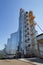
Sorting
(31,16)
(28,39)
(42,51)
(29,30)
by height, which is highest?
(31,16)

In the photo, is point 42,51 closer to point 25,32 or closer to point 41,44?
point 41,44

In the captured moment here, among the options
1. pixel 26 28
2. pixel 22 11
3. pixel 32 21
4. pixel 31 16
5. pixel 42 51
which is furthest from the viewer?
pixel 22 11

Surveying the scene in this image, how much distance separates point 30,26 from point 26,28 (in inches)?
190

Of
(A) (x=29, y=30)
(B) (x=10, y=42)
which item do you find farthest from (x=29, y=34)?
(B) (x=10, y=42)

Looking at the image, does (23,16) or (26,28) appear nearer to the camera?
(26,28)

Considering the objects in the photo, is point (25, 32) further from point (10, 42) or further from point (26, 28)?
point (10, 42)

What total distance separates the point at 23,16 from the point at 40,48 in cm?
4232

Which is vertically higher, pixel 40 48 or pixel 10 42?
pixel 10 42

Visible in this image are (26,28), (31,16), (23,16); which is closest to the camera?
(31,16)

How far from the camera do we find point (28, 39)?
51.8m

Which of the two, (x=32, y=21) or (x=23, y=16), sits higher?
(x=23, y=16)

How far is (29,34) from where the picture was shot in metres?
50.8

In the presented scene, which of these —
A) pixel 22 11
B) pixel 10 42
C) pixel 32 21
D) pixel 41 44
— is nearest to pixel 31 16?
pixel 32 21

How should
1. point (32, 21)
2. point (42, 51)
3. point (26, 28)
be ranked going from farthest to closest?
point (26, 28), point (32, 21), point (42, 51)
